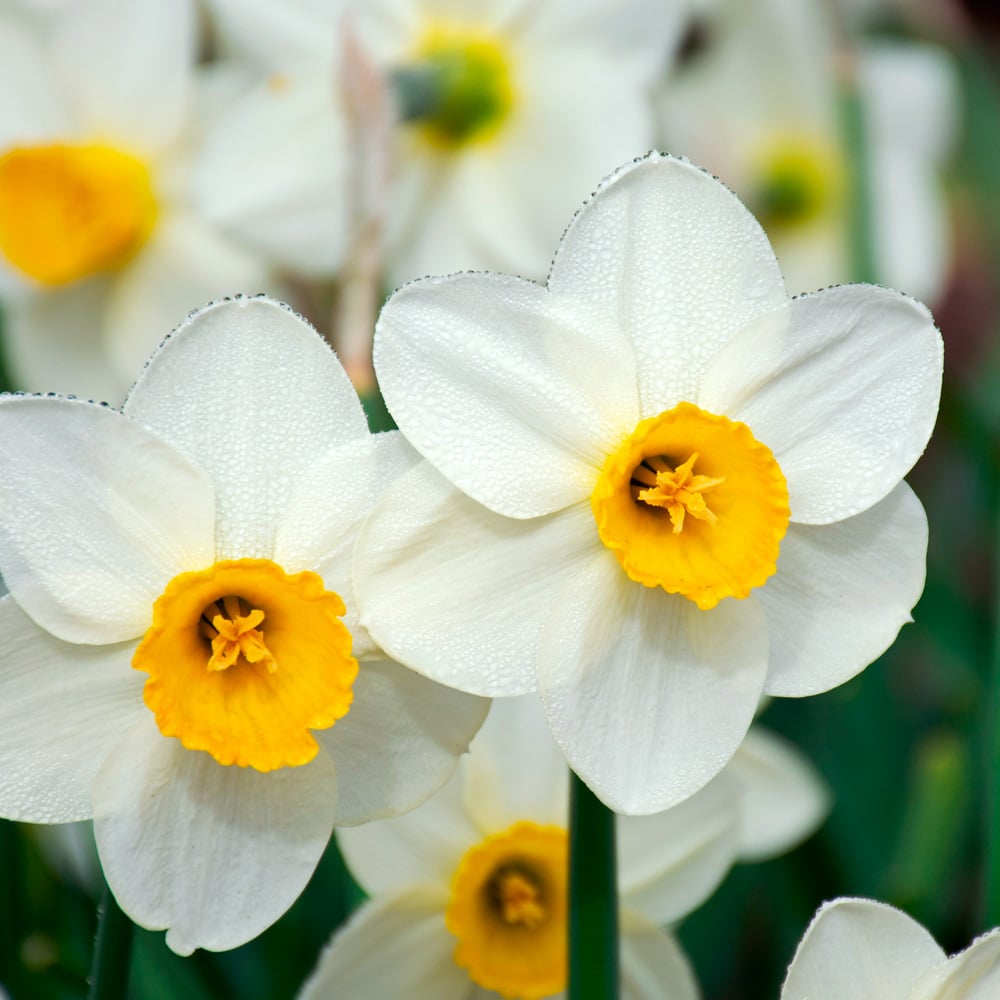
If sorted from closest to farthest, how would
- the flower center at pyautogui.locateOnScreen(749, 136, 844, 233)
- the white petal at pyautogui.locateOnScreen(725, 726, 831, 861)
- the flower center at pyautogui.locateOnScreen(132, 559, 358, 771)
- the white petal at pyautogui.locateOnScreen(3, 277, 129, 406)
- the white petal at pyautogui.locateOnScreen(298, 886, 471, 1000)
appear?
1. the flower center at pyautogui.locateOnScreen(132, 559, 358, 771)
2. the white petal at pyautogui.locateOnScreen(298, 886, 471, 1000)
3. the white petal at pyautogui.locateOnScreen(725, 726, 831, 861)
4. the white petal at pyautogui.locateOnScreen(3, 277, 129, 406)
5. the flower center at pyautogui.locateOnScreen(749, 136, 844, 233)

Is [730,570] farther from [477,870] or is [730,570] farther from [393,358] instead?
[477,870]

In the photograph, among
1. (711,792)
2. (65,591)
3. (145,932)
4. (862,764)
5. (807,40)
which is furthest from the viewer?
(807,40)

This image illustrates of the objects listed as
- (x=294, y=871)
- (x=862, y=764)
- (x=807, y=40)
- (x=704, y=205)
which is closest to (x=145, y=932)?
(x=294, y=871)

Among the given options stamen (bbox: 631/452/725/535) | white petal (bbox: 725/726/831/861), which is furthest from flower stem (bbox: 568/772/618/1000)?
white petal (bbox: 725/726/831/861)

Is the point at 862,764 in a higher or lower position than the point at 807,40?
lower

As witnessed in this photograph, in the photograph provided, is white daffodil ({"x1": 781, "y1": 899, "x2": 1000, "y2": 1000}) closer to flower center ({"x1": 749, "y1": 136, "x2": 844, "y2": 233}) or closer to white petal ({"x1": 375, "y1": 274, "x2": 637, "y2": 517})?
white petal ({"x1": 375, "y1": 274, "x2": 637, "y2": 517})

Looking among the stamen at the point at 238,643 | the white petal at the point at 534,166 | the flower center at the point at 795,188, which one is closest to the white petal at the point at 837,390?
the stamen at the point at 238,643
